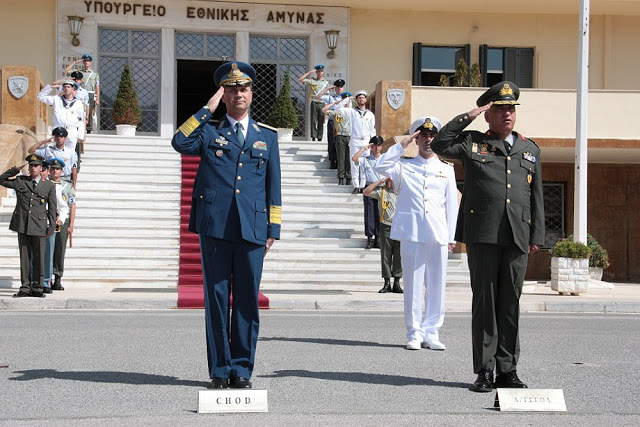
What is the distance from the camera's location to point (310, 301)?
1480 centimetres

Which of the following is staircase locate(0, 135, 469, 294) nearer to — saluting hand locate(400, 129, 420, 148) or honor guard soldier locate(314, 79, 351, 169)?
honor guard soldier locate(314, 79, 351, 169)

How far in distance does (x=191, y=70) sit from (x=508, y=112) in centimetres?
2510

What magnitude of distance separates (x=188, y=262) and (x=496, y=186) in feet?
36.9

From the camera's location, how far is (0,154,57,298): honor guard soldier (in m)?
15.1

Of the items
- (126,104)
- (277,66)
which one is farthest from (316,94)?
(277,66)

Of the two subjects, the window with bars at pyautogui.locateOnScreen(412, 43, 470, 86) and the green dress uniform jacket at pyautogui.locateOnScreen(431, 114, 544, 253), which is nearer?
the green dress uniform jacket at pyautogui.locateOnScreen(431, 114, 544, 253)

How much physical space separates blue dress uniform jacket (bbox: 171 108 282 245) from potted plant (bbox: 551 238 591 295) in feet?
36.8

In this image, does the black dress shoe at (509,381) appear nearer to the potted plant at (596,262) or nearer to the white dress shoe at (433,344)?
the white dress shoe at (433,344)

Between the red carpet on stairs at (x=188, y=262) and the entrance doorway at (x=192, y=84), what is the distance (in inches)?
325

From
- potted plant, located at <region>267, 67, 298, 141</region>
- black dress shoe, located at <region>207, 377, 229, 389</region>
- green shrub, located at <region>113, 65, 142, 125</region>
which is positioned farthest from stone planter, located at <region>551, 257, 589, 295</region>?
green shrub, located at <region>113, 65, 142, 125</region>

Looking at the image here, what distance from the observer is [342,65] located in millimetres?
29953

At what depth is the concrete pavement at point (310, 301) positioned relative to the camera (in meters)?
14.3

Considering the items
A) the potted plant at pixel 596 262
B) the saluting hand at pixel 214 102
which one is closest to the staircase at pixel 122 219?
the potted plant at pixel 596 262

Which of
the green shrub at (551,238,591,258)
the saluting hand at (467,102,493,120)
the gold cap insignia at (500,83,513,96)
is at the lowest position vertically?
the green shrub at (551,238,591,258)
